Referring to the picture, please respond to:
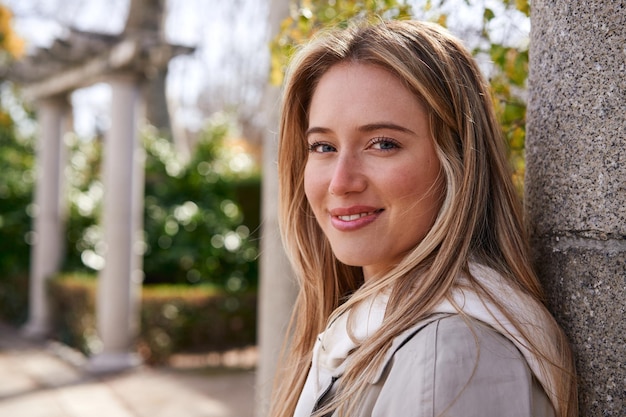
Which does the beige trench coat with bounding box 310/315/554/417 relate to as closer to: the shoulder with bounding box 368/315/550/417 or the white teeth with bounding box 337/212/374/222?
the shoulder with bounding box 368/315/550/417

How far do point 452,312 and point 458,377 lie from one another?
0.46ft

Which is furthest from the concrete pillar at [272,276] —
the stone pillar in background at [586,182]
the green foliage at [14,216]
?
the green foliage at [14,216]

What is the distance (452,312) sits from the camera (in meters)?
1.26

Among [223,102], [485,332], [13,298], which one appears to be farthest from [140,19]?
[223,102]

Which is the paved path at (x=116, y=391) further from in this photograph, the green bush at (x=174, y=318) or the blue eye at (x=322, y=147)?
the blue eye at (x=322, y=147)

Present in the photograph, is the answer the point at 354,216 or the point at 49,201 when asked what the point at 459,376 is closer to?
the point at 354,216

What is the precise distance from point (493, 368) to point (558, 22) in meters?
0.72

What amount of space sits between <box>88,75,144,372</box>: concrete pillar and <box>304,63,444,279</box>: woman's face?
6040 mm

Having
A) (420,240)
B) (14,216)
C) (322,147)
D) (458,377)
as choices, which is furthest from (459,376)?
(14,216)

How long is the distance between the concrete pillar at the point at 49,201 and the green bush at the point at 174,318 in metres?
0.53

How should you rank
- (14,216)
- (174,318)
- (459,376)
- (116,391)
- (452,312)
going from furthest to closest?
(14,216) < (174,318) < (116,391) < (452,312) < (459,376)

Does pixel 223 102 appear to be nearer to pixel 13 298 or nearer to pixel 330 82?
pixel 13 298

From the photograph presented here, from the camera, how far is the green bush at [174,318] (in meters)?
7.50

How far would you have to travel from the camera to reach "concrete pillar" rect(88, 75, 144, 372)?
721 centimetres
